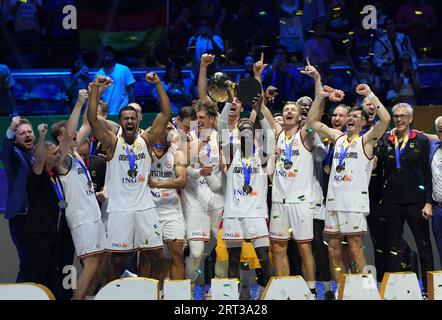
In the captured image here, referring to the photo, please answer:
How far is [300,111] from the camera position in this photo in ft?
34.1

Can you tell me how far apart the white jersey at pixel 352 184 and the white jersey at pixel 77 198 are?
2.28 metres

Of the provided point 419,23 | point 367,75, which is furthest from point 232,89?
point 419,23

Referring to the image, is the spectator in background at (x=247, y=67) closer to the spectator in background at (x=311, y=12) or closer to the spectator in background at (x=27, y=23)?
the spectator in background at (x=311, y=12)

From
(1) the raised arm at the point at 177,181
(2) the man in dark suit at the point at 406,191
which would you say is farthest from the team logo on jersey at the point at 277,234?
(2) the man in dark suit at the point at 406,191

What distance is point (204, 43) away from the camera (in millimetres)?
13328

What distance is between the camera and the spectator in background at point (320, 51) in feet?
43.5

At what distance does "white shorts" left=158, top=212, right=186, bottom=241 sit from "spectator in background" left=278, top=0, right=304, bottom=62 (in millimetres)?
4221

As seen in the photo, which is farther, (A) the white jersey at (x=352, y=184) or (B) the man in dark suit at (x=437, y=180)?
(B) the man in dark suit at (x=437, y=180)

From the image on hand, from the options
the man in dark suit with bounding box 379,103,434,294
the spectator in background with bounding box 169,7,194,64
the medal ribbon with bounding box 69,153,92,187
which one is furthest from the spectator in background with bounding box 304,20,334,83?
the medal ribbon with bounding box 69,153,92,187

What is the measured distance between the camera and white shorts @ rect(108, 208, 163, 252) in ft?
30.8

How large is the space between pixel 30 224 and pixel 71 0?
5.47m

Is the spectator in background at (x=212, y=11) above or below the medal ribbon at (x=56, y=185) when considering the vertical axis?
above
